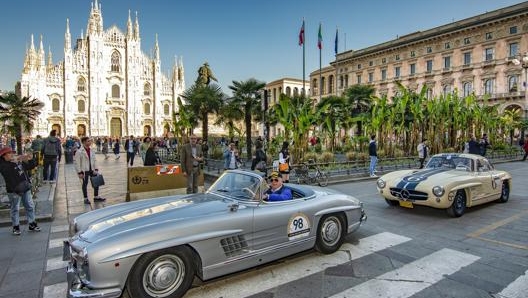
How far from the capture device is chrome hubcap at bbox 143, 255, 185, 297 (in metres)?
3.52

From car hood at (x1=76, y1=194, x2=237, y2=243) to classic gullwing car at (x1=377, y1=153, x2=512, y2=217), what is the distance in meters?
4.79

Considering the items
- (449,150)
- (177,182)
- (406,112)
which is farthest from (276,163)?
(449,150)

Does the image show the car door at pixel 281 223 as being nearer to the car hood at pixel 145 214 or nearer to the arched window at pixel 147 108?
the car hood at pixel 145 214

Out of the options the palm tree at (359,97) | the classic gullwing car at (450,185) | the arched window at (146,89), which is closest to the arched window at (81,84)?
the arched window at (146,89)

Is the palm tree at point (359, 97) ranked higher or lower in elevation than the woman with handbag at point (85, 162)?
higher

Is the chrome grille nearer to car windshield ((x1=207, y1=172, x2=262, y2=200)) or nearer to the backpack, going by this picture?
car windshield ((x1=207, y1=172, x2=262, y2=200))

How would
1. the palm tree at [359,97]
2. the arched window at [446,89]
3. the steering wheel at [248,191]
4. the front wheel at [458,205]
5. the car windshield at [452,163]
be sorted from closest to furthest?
the steering wheel at [248,191]
the front wheel at [458,205]
the car windshield at [452,163]
the palm tree at [359,97]
the arched window at [446,89]

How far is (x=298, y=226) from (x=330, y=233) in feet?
2.42

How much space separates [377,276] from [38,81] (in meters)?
66.8

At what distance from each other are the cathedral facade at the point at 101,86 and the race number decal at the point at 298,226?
5871 centimetres

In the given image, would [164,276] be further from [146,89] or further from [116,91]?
[146,89]

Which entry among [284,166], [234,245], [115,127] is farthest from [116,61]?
[234,245]

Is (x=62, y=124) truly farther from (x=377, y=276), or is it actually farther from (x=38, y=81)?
(x=377, y=276)

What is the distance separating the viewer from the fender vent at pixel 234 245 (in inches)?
156
